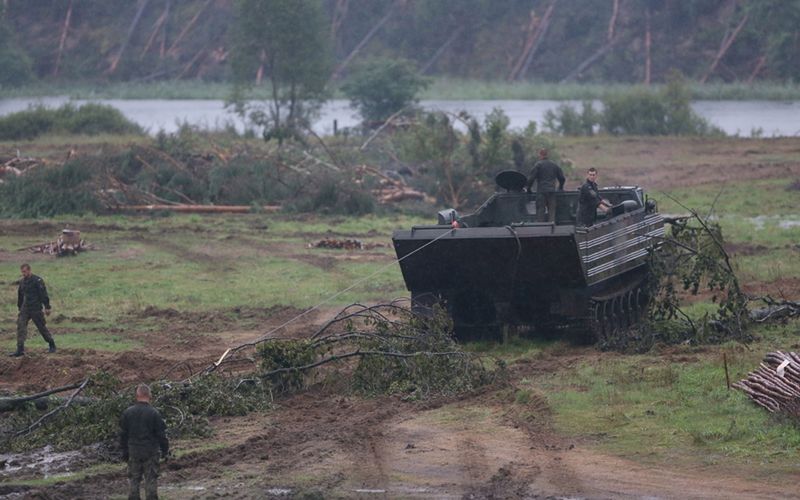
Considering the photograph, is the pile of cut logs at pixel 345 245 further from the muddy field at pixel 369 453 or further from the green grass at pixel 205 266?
the muddy field at pixel 369 453

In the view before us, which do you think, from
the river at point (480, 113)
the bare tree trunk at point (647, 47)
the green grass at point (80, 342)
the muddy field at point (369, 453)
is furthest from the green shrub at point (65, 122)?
the muddy field at point (369, 453)

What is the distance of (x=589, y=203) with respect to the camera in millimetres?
16812

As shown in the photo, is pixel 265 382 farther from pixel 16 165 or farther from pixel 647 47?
pixel 647 47

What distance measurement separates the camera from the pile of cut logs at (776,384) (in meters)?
11.4

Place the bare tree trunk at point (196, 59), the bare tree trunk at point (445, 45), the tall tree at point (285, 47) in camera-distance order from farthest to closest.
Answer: the bare tree trunk at point (196, 59)
the bare tree trunk at point (445, 45)
the tall tree at point (285, 47)

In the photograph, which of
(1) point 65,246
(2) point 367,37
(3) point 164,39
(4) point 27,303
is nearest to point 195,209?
(1) point 65,246

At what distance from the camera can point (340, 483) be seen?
10.3m

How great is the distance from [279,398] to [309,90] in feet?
122

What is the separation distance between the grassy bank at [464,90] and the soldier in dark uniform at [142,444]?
1644 inches

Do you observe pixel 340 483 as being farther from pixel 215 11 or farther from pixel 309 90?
pixel 215 11

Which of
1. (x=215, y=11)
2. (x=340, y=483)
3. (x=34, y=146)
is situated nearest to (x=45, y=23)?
(x=215, y=11)

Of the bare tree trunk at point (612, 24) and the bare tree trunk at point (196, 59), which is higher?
the bare tree trunk at point (612, 24)

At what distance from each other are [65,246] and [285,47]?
2512cm

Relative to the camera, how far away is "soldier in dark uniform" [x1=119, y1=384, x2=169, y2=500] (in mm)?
9758
